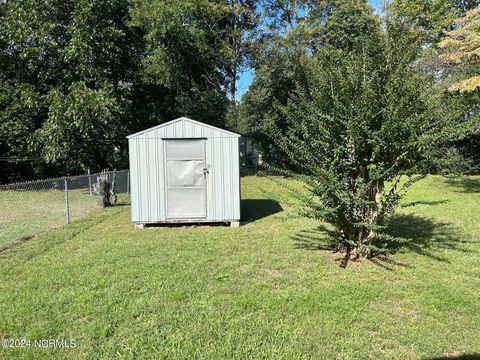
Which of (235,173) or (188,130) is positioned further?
(235,173)

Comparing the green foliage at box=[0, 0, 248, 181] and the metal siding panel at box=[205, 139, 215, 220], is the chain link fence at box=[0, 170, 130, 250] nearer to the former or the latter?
the green foliage at box=[0, 0, 248, 181]

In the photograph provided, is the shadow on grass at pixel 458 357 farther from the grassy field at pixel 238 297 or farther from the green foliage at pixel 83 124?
the green foliage at pixel 83 124

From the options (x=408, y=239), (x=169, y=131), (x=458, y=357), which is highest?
(x=169, y=131)

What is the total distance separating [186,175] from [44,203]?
5133 mm

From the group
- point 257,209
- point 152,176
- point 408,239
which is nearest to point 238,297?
point 408,239

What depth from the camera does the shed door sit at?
725cm

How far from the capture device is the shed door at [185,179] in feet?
23.8

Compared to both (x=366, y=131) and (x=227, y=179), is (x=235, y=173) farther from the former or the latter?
(x=366, y=131)

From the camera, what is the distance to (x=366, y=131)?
437cm

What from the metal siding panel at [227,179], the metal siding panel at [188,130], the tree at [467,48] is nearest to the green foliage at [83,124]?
the metal siding panel at [188,130]

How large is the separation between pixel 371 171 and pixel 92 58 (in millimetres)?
10970

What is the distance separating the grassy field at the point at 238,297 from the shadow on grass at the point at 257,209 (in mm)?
2046

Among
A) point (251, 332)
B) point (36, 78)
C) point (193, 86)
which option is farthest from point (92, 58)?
point (251, 332)

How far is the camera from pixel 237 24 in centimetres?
2195
